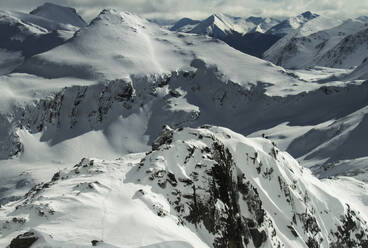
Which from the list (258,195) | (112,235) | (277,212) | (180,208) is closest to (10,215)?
(112,235)

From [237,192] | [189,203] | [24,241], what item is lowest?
[237,192]

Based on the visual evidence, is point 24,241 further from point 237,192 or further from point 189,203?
point 237,192

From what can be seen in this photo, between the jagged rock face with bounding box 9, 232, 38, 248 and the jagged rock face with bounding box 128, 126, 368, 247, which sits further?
the jagged rock face with bounding box 128, 126, 368, 247

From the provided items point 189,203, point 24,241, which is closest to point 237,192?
point 189,203

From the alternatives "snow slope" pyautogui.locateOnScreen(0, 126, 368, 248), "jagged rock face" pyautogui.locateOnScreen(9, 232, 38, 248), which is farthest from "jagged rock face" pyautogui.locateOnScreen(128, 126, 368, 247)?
"jagged rock face" pyautogui.locateOnScreen(9, 232, 38, 248)

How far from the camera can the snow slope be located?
4419cm

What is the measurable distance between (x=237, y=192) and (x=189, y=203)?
516 inches

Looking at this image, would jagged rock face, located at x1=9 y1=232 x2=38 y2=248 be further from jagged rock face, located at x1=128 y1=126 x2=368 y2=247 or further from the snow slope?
jagged rock face, located at x1=128 y1=126 x2=368 y2=247

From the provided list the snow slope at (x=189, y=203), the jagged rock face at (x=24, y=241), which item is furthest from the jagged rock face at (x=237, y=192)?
the jagged rock face at (x=24, y=241)

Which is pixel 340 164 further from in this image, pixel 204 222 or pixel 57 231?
pixel 57 231

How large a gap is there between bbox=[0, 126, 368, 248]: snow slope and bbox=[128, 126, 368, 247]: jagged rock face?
0.51ft

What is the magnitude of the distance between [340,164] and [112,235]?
419 feet

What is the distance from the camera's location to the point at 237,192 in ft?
214

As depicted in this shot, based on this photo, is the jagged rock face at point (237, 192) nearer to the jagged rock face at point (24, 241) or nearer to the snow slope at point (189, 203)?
the snow slope at point (189, 203)
